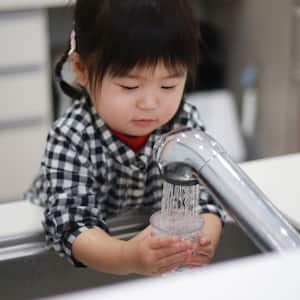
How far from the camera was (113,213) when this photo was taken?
86cm

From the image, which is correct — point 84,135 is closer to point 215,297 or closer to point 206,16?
point 215,297

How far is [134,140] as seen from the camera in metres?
0.85

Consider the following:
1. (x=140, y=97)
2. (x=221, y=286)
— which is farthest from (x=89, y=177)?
(x=221, y=286)

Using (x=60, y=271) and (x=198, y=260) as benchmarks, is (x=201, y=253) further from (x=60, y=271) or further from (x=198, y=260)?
(x=60, y=271)

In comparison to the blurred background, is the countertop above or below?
above

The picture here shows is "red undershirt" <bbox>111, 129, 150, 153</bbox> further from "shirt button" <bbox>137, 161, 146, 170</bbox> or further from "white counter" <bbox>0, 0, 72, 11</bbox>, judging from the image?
"white counter" <bbox>0, 0, 72, 11</bbox>

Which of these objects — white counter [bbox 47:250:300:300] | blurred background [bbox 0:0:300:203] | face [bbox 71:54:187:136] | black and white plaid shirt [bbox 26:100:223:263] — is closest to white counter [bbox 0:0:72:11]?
blurred background [bbox 0:0:300:203]

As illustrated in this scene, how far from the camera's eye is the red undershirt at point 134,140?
2.77 ft

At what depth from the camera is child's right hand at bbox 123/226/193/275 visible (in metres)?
0.63

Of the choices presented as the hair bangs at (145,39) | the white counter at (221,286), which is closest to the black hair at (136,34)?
the hair bangs at (145,39)

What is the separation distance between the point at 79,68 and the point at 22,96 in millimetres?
1098

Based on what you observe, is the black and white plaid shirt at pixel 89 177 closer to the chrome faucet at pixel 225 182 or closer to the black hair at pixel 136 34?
the black hair at pixel 136 34

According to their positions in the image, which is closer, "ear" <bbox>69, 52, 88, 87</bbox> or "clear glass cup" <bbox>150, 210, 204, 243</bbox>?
"clear glass cup" <bbox>150, 210, 204, 243</bbox>

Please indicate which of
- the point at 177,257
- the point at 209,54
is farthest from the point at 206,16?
the point at 177,257
